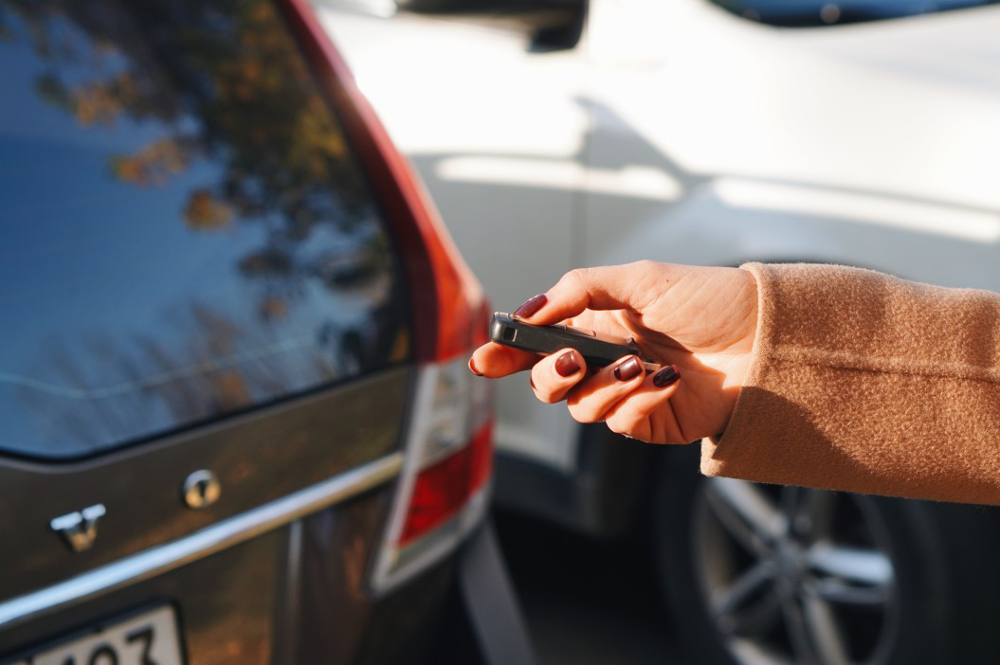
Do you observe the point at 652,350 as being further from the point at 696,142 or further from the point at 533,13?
the point at 533,13

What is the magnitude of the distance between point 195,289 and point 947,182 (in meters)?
1.45

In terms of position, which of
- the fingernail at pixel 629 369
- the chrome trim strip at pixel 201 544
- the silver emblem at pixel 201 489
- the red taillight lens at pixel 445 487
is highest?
Answer: the fingernail at pixel 629 369

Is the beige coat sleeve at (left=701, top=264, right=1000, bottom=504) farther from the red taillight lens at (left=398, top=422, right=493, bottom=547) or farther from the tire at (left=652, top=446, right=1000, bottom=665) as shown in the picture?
the tire at (left=652, top=446, right=1000, bottom=665)

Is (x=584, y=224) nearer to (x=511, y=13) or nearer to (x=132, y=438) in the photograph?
(x=511, y=13)

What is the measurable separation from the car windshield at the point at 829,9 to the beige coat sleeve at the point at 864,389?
133cm

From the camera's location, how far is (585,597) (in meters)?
3.48

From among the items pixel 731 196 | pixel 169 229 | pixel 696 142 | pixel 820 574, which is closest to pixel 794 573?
pixel 820 574

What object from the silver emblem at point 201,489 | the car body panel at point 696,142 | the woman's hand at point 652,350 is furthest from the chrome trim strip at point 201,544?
the car body panel at point 696,142

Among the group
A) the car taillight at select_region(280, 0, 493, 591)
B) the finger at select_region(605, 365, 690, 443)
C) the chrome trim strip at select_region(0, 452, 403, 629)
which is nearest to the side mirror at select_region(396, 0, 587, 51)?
the car taillight at select_region(280, 0, 493, 591)

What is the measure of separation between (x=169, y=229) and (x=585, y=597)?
2107 mm

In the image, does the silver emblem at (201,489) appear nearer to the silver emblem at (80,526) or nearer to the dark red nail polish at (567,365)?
the silver emblem at (80,526)

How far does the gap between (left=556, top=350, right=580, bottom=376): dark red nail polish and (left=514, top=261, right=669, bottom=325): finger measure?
0.21 feet

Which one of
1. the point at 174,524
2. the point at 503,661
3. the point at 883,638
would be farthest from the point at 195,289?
the point at 883,638

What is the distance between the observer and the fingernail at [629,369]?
125 centimetres
